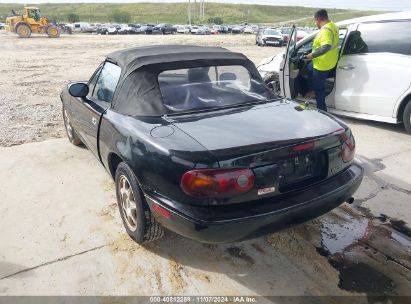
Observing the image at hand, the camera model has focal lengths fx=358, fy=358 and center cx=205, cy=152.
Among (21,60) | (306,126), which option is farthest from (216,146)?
(21,60)

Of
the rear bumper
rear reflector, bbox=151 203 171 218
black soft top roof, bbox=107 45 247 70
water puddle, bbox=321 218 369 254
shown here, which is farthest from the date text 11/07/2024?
black soft top roof, bbox=107 45 247 70

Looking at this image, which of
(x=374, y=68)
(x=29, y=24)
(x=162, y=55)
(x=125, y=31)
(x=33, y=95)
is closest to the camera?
(x=162, y=55)

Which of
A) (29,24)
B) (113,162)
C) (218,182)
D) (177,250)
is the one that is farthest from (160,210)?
(29,24)

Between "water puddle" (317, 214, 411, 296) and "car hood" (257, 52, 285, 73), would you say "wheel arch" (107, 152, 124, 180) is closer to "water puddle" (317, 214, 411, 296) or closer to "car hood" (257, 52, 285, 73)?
"water puddle" (317, 214, 411, 296)

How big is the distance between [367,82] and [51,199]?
197 inches

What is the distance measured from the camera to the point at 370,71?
226 inches

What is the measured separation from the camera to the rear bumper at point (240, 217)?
7.46ft

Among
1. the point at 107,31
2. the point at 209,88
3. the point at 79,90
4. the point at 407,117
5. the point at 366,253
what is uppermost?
the point at 209,88

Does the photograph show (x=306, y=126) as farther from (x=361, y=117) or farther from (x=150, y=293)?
(x=361, y=117)

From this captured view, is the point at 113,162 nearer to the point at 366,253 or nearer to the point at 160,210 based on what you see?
the point at 160,210

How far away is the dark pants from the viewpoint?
242 inches

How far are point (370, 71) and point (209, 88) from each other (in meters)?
3.67

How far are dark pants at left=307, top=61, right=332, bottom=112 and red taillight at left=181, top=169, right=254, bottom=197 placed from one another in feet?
14.6

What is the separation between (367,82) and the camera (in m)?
5.82
